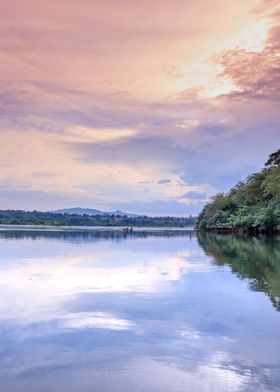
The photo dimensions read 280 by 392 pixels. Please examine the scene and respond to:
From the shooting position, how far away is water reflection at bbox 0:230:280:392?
5051 millimetres

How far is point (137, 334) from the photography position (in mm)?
6938

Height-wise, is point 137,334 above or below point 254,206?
below

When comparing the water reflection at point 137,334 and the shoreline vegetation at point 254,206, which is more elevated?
the shoreline vegetation at point 254,206

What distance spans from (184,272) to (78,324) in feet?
24.7

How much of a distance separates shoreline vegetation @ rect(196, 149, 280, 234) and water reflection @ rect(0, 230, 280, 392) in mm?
29707

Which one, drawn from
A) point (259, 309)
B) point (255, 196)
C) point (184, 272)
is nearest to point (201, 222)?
point (255, 196)

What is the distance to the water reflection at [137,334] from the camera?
16.6ft

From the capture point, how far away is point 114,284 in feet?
38.9

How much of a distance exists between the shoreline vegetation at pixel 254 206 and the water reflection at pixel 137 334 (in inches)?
1170

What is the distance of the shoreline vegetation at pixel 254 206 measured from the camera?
45150mm

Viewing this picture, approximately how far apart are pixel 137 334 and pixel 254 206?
172 ft

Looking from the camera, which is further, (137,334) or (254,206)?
(254,206)

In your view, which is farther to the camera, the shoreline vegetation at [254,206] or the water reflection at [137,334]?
the shoreline vegetation at [254,206]

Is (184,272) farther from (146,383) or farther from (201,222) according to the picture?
(201,222)
